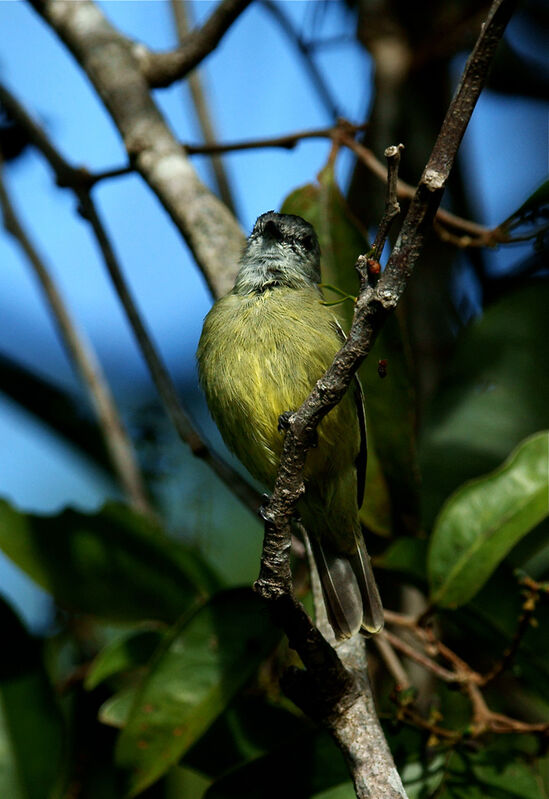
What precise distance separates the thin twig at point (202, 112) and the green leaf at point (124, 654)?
2.11m

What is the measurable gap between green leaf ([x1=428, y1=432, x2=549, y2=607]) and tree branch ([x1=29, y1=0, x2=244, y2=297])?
3.68ft

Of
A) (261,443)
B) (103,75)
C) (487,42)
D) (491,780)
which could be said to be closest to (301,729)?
(491,780)

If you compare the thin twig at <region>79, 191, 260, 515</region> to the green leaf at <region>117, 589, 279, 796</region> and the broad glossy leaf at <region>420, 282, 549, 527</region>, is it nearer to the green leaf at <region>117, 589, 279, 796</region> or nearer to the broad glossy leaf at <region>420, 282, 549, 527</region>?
the green leaf at <region>117, 589, 279, 796</region>

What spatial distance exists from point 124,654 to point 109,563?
326 mm

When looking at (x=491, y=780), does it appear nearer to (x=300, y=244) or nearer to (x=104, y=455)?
(x=300, y=244)

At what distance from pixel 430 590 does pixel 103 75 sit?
2.25 m

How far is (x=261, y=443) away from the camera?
272 centimetres

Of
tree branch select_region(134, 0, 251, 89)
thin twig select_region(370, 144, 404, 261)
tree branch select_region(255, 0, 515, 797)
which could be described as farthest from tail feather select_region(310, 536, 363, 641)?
tree branch select_region(134, 0, 251, 89)

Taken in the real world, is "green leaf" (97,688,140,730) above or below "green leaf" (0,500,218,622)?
below

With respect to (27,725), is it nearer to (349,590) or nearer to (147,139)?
(349,590)

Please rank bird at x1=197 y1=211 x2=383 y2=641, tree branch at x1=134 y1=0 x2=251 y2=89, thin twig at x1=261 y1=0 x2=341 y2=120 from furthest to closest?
thin twig at x1=261 y1=0 x2=341 y2=120, tree branch at x1=134 y1=0 x2=251 y2=89, bird at x1=197 y1=211 x2=383 y2=641

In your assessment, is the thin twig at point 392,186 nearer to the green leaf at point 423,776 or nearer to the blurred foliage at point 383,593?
the blurred foliage at point 383,593

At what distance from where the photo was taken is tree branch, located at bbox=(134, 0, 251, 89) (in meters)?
3.19

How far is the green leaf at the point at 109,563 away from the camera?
9.91 ft
